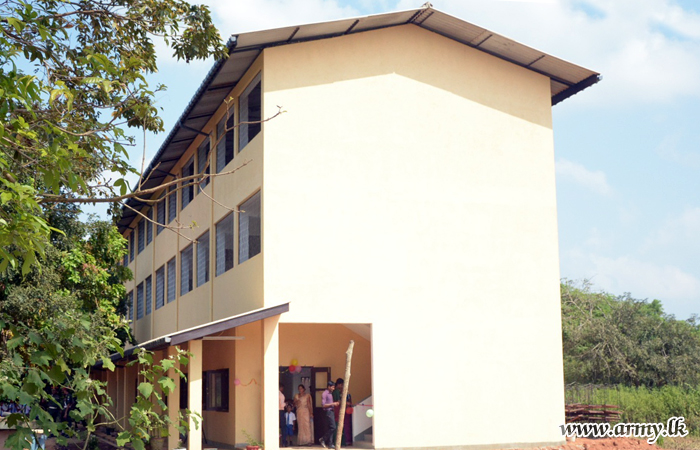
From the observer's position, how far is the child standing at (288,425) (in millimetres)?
19125

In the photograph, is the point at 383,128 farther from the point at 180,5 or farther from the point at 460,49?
the point at 180,5

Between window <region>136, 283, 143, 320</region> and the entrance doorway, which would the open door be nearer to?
the entrance doorway

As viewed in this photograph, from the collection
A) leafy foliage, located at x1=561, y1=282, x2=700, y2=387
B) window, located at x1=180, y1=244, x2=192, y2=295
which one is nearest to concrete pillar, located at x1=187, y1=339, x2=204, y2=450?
window, located at x1=180, y1=244, x2=192, y2=295

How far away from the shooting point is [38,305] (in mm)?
18641

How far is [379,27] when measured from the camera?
62.1ft

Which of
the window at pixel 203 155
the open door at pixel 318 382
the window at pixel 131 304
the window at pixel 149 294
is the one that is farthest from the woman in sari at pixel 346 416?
the window at pixel 131 304

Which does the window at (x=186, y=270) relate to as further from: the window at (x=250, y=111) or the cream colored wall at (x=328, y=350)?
the cream colored wall at (x=328, y=350)

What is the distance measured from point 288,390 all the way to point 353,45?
8396 millimetres

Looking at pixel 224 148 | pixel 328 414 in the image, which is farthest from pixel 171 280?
pixel 328 414

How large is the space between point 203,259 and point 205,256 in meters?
0.27

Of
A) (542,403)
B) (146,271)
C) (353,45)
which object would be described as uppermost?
(353,45)

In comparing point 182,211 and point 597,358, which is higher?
point 182,211

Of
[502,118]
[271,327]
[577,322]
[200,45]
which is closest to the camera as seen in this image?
[200,45]

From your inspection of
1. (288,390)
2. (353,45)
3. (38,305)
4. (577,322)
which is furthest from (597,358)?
(38,305)
